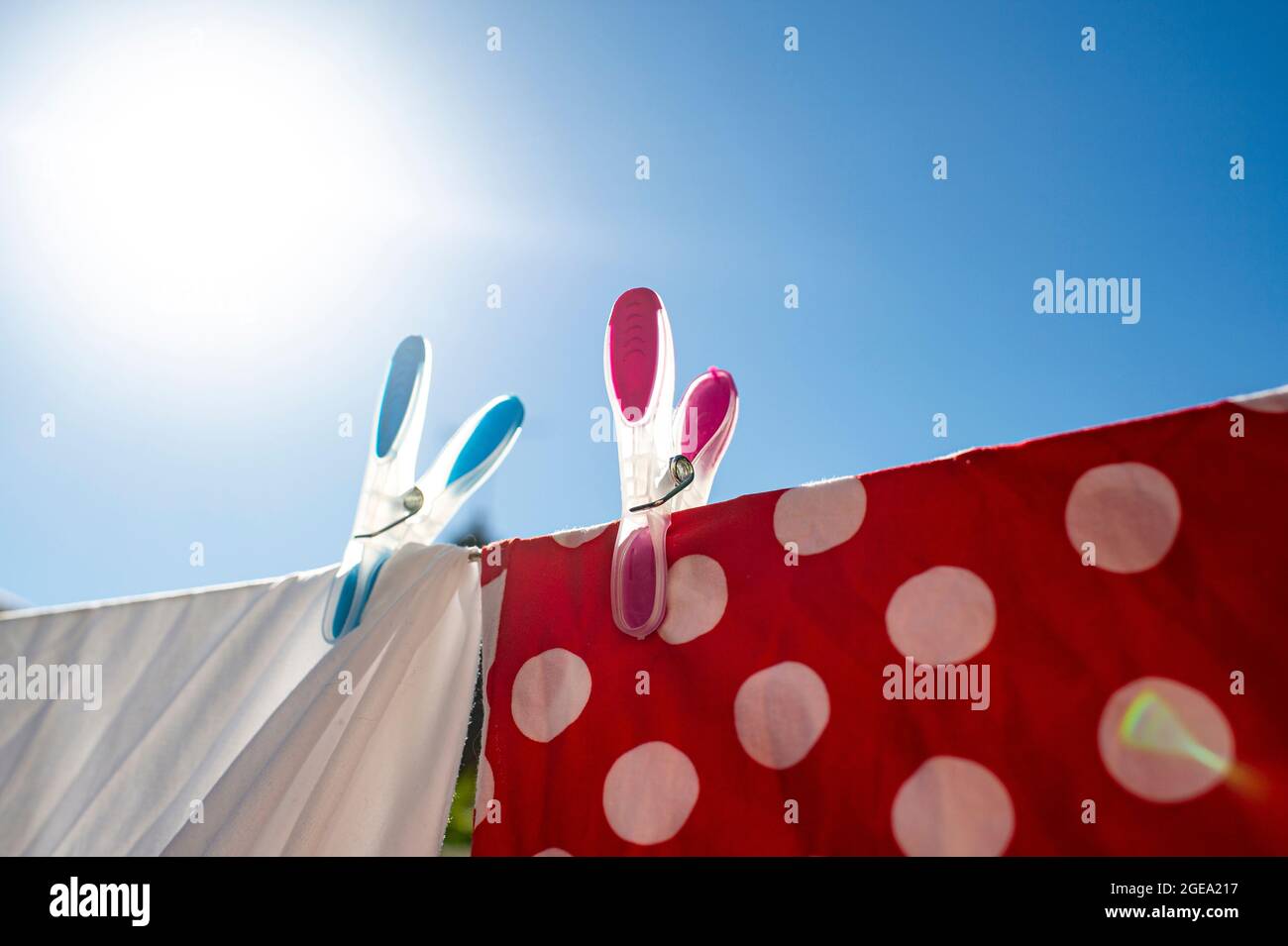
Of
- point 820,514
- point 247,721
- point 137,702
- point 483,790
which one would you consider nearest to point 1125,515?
point 820,514

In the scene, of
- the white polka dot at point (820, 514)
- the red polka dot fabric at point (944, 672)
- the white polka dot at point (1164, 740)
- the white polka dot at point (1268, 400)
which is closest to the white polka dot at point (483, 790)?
the red polka dot fabric at point (944, 672)

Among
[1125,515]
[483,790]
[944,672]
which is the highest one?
[1125,515]

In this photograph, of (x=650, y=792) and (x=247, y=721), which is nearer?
(x=650, y=792)

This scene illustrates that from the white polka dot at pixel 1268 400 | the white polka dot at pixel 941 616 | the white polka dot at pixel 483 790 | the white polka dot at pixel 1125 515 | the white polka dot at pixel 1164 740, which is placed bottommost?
the white polka dot at pixel 483 790

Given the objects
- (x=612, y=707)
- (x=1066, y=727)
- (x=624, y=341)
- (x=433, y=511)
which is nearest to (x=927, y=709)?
(x=1066, y=727)

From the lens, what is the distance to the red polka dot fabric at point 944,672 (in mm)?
604

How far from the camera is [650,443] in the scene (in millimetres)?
861

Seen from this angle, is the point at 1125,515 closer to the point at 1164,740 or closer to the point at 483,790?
the point at 1164,740

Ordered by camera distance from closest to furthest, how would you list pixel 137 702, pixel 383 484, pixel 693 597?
pixel 693 597 < pixel 383 484 < pixel 137 702

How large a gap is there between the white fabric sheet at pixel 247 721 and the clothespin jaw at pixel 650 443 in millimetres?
218

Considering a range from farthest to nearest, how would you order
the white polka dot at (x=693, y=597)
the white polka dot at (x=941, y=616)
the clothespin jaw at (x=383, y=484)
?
the clothespin jaw at (x=383, y=484) → the white polka dot at (x=693, y=597) → the white polka dot at (x=941, y=616)

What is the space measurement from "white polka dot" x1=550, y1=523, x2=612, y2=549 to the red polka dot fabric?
0.02 metres

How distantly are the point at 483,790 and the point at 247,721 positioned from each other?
1.21 feet

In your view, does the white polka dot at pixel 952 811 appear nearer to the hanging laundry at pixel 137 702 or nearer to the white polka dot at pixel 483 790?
the white polka dot at pixel 483 790
